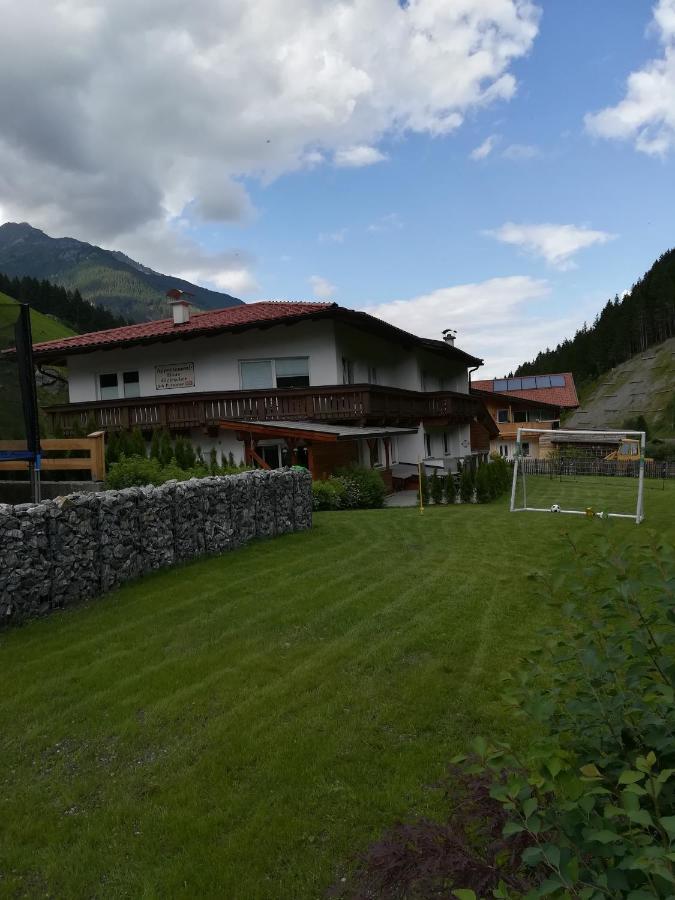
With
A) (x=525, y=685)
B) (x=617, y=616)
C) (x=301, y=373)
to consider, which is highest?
(x=301, y=373)

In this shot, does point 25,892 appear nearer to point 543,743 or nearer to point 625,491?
point 543,743

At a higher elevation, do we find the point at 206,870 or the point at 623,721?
the point at 623,721

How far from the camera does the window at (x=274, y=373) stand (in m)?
22.4

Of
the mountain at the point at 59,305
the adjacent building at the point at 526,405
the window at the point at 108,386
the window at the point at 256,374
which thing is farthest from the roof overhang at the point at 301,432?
the mountain at the point at 59,305

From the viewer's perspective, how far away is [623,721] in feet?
7.86

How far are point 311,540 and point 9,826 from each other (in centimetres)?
794

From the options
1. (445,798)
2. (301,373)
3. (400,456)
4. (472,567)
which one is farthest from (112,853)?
(400,456)

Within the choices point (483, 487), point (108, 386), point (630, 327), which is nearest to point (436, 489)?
point (483, 487)

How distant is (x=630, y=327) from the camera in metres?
114

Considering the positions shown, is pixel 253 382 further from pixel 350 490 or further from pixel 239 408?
pixel 350 490

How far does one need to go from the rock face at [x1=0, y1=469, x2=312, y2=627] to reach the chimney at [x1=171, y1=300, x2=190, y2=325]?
14.5 meters

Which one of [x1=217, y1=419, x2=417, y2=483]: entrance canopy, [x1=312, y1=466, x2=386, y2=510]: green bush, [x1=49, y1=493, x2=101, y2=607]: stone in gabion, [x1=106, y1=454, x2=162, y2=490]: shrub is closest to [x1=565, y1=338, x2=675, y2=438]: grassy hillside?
[x1=217, y1=419, x2=417, y2=483]: entrance canopy

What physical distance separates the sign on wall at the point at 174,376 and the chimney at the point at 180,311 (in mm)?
1898

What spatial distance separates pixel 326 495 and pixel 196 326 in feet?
30.4
